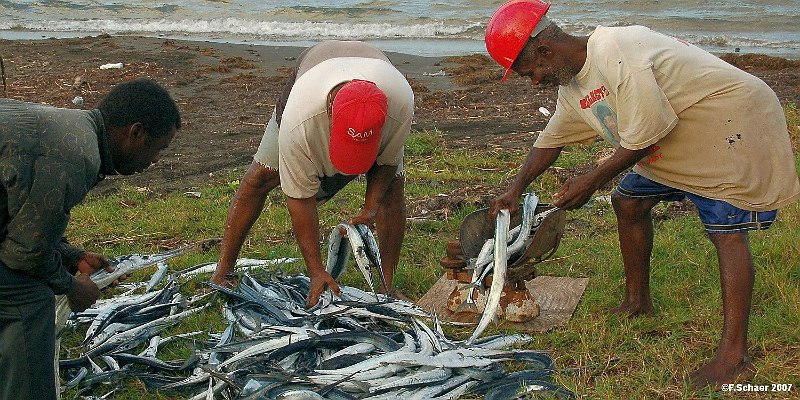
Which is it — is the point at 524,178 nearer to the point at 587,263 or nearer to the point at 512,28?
the point at 512,28

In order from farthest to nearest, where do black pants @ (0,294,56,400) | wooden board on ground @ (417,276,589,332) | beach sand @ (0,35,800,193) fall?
beach sand @ (0,35,800,193) → wooden board on ground @ (417,276,589,332) → black pants @ (0,294,56,400)

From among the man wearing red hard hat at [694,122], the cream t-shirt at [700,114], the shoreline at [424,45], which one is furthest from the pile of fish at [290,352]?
the shoreline at [424,45]

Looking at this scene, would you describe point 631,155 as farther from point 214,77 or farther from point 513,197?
point 214,77

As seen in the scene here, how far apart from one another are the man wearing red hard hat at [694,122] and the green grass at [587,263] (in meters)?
0.34

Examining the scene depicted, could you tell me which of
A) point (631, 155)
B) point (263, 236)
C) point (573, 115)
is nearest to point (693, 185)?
point (631, 155)

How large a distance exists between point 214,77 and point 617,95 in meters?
12.0

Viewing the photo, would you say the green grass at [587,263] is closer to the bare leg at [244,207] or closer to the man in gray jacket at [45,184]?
the bare leg at [244,207]

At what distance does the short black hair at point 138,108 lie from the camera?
402 centimetres

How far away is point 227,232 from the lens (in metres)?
6.36

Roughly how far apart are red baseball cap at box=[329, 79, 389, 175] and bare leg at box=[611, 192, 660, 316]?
1491mm

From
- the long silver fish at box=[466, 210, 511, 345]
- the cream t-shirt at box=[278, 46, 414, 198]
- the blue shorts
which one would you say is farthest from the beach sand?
the blue shorts

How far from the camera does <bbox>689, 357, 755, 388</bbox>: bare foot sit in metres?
4.53

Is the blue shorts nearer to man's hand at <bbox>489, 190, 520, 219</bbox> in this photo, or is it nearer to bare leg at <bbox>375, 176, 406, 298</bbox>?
man's hand at <bbox>489, 190, 520, 219</bbox>

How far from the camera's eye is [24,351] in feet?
13.2
